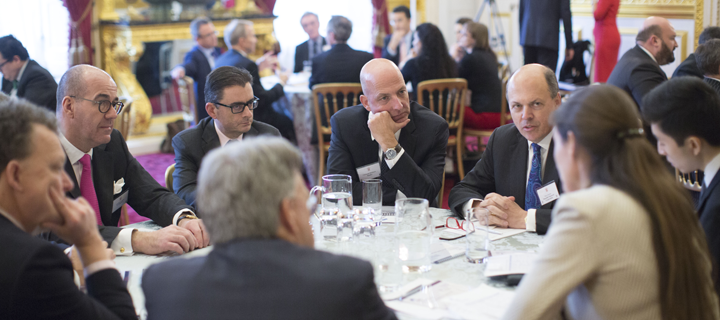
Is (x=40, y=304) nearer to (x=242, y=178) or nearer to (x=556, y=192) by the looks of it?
(x=242, y=178)

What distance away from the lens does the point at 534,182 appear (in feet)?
7.43

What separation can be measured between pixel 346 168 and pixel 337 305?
175cm

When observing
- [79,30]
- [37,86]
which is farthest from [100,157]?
[79,30]

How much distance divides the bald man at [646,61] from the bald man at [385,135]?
2015 millimetres

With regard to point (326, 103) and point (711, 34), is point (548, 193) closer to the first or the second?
point (326, 103)

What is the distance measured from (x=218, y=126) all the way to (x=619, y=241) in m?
2.08

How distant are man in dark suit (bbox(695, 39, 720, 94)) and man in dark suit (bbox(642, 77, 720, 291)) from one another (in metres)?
2.04

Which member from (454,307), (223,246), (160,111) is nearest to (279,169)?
(223,246)

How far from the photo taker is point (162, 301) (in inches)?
42.0

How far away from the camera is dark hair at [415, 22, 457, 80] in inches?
200

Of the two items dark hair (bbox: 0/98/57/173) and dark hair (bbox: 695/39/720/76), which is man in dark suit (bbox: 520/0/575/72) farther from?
dark hair (bbox: 0/98/57/173)

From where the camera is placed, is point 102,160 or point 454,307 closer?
point 454,307

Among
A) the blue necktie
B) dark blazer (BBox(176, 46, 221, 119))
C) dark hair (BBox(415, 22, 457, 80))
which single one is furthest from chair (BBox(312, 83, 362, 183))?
the blue necktie

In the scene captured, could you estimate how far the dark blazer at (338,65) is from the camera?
511 cm
